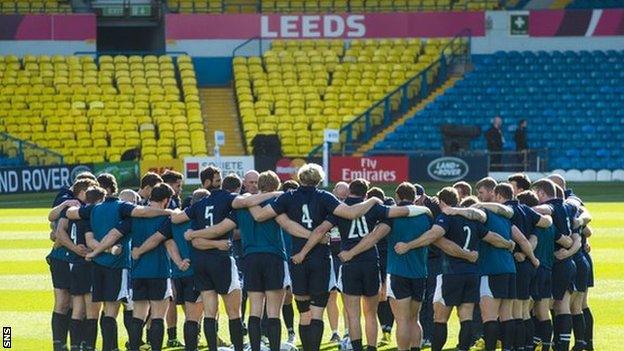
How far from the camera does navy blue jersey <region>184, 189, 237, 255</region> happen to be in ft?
50.9

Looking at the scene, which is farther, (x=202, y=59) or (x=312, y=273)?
(x=202, y=59)

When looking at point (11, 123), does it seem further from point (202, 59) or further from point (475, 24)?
point (475, 24)

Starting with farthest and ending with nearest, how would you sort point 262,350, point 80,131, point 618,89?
point 618,89 → point 80,131 → point 262,350

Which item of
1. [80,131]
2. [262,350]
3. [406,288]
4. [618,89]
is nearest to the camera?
[406,288]

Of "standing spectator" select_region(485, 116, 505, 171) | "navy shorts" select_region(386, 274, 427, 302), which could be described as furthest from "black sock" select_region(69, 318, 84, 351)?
"standing spectator" select_region(485, 116, 505, 171)

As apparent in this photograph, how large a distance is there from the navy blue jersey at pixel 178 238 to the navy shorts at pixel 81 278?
3.04 feet

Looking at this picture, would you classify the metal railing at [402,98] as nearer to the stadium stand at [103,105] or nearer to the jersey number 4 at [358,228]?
the stadium stand at [103,105]

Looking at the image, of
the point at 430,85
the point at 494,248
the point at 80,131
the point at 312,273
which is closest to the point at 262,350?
the point at 312,273

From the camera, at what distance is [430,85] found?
51812 millimetres

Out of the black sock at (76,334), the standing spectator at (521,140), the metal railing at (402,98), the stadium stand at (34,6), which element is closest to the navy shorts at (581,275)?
the black sock at (76,334)

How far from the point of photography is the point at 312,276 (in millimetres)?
15695

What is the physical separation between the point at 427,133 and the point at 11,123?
45.9 ft

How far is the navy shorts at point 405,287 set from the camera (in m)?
15.3

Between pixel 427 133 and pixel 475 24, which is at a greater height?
pixel 475 24
